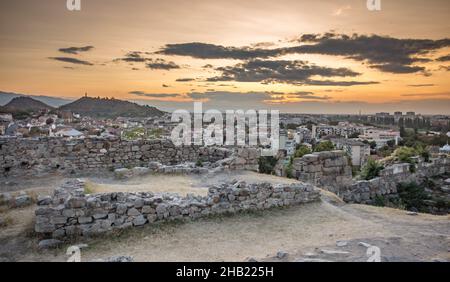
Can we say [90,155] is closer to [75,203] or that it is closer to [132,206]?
[75,203]

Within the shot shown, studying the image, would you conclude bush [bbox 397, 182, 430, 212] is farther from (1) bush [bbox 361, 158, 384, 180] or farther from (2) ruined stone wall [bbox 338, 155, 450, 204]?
(1) bush [bbox 361, 158, 384, 180]

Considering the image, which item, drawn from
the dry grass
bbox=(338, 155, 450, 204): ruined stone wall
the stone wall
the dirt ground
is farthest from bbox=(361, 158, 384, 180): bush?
the dry grass

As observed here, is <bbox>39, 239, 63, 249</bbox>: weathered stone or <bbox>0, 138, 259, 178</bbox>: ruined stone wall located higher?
<bbox>0, 138, 259, 178</bbox>: ruined stone wall

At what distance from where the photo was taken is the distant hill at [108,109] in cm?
2628

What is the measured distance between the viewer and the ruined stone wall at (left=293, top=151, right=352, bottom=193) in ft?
45.0

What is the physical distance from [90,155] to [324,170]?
8876 mm

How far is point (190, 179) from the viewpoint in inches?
523

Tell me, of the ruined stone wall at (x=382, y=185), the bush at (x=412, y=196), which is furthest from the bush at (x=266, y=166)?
the bush at (x=412, y=196)

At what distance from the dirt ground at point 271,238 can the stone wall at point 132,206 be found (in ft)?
0.86

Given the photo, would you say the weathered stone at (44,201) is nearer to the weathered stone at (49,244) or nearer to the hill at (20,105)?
the weathered stone at (49,244)

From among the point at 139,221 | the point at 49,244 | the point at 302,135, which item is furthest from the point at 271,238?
the point at 302,135

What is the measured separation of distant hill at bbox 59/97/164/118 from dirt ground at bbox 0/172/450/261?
1774cm

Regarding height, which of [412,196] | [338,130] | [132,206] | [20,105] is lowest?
[412,196]

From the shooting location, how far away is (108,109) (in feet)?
98.4
